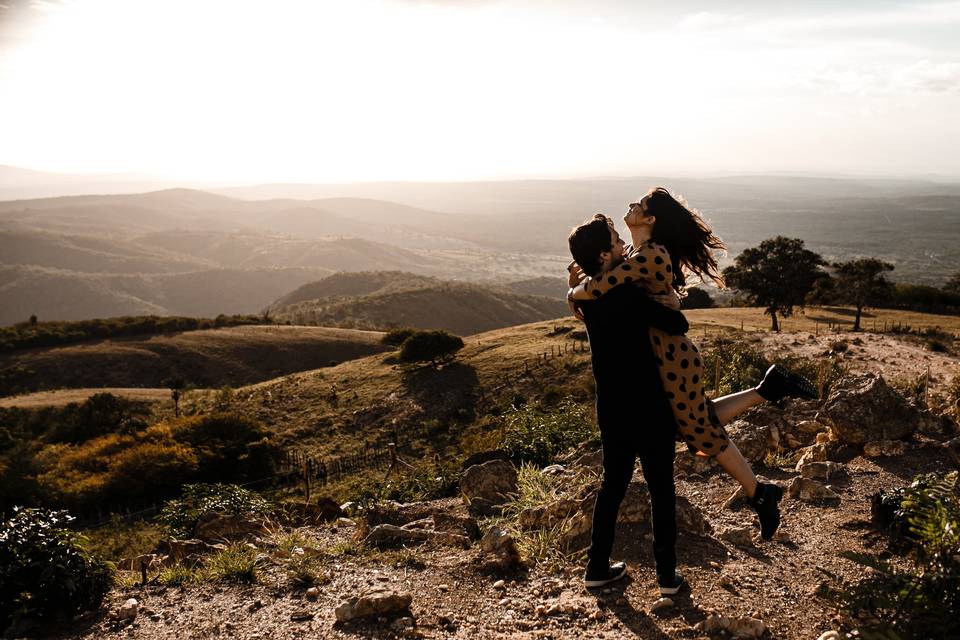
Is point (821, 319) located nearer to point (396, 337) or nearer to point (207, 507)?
point (396, 337)

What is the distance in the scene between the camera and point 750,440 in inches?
262

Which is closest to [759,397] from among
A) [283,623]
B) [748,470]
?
[748,470]

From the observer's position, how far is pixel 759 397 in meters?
3.90

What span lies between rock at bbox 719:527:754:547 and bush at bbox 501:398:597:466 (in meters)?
3.18

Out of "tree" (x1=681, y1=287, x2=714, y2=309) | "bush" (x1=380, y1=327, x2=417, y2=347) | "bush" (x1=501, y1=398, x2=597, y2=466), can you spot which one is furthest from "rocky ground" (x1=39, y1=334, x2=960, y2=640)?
"tree" (x1=681, y1=287, x2=714, y2=309)

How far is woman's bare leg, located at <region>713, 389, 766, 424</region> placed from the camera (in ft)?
12.4

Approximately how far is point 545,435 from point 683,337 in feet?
16.4

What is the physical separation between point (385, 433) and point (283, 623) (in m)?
18.9

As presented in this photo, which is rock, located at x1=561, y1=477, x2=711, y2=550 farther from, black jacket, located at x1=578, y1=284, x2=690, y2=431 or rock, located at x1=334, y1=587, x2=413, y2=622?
black jacket, located at x1=578, y1=284, x2=690, y2=431

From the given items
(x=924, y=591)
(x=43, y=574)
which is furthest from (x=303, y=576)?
(x=924, y=591)

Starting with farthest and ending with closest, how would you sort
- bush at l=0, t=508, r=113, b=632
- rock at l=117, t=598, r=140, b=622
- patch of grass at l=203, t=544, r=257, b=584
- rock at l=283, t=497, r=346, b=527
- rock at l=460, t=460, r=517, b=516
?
rock at l=283, t=497, r=346, b=527 < rock at l=460, t=460, r=517, b=516 < patch of grass at l=203, t=544, r=257, b=584 < rock at l=117, t=598, r=140, b=622 < bush at l=0, t=508, r=113, b=632

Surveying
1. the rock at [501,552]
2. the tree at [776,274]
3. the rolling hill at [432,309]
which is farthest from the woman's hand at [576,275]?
the rolling hill at [432,309]

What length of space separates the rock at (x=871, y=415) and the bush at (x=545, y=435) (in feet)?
9.36

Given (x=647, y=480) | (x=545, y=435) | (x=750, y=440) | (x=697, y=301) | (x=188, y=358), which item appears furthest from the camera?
(x=697, y=301)
